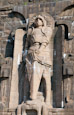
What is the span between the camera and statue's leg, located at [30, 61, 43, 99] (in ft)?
36.4

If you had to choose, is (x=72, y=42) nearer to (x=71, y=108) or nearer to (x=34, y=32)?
(x=34, y=32)

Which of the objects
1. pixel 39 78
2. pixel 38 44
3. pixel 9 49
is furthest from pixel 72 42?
pixel 9 49

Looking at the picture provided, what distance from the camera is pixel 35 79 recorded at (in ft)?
36.9

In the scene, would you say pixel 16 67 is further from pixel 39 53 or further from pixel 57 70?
pixel 57 70

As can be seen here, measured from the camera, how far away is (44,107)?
1070 centimetres

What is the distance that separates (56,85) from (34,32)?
112 inches

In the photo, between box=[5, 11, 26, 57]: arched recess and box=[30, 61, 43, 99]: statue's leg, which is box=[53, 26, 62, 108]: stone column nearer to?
box=[30, 61, 43, 99]: statue's leg

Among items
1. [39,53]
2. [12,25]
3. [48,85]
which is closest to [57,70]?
[48,85]

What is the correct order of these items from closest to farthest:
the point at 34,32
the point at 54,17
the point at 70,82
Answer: the point at 70,82 < the point at 34,32 < the point at 54,17

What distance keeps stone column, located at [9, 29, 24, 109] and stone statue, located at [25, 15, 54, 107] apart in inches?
20.8

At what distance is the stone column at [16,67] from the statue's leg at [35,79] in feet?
3.56

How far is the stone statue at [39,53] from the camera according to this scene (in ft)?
37.1

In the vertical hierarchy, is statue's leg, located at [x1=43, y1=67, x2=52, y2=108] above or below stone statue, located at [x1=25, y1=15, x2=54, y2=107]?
below

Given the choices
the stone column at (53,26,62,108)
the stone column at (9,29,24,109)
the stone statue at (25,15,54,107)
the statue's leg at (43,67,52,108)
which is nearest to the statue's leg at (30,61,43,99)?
the stone statue at (25,15,54,107)
